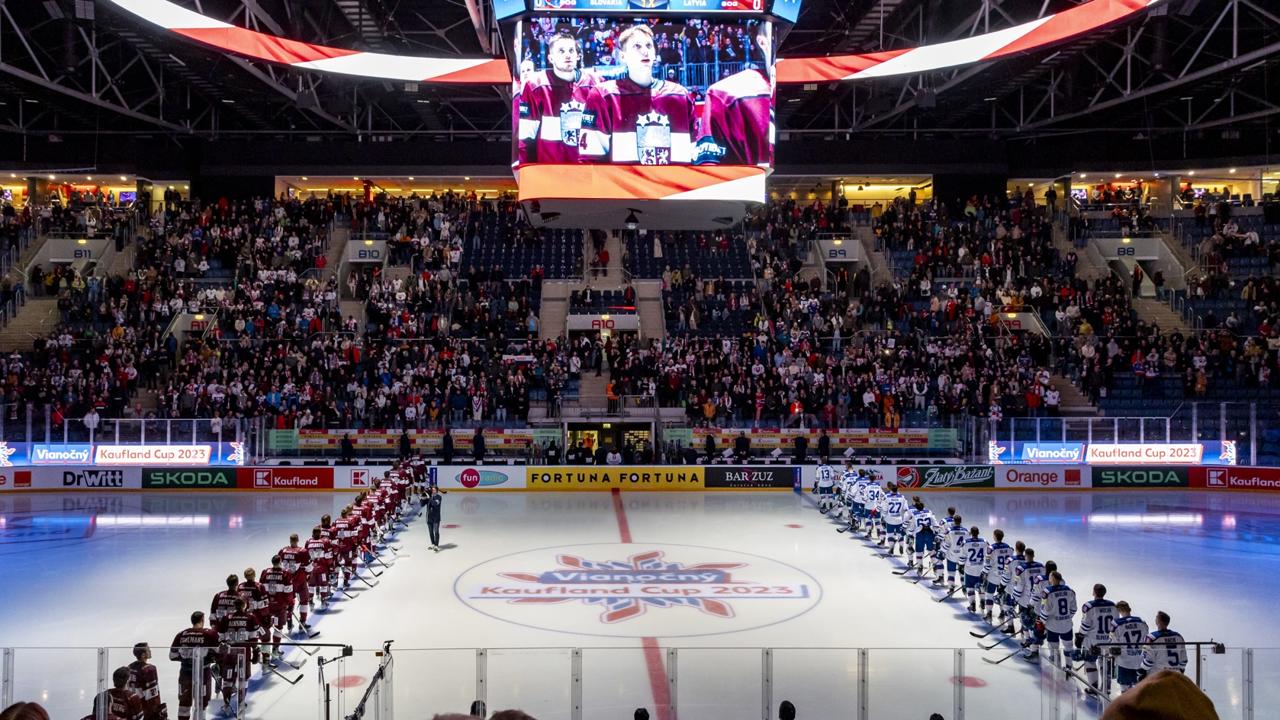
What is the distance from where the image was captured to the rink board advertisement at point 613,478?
92.1ft

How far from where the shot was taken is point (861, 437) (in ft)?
95.6

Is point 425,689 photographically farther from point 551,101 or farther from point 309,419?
point 309,419

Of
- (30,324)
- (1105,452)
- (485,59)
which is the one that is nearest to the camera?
(485,59)

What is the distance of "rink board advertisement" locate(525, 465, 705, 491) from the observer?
2806 cm

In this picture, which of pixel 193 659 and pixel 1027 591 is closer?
pixel 193 659

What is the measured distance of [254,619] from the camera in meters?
12.5

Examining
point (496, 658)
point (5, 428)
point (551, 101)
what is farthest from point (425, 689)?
point (5, 428)

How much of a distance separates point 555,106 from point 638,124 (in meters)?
1.27

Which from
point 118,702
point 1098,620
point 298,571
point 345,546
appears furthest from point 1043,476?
point 118,702

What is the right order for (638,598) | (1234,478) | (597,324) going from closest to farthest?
(638,598), (1234,478), (597,324)

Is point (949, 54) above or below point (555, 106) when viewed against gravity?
above

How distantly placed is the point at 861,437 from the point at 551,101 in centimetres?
1518

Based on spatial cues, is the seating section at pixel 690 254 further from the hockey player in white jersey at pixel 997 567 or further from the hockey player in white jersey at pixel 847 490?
the hockey player in white jersey at pixel 997 567

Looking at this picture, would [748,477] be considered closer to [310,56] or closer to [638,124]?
[638,124]
